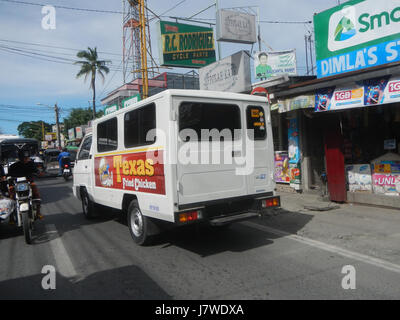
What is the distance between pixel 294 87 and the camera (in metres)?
8.91

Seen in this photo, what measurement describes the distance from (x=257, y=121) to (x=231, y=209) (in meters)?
1.62

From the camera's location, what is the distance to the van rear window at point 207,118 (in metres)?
4.86

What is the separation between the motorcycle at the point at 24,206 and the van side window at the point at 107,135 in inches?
65.5

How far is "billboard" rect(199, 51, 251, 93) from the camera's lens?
11344 mm

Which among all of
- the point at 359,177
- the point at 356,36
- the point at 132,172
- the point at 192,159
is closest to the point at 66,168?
the point at 132,172

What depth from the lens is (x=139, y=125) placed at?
5.47 m

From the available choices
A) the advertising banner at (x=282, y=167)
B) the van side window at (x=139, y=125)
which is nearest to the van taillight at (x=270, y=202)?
the van side window at (x=139, y=125)

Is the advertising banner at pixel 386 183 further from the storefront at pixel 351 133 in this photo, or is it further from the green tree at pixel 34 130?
the green tree at pixel 34 130

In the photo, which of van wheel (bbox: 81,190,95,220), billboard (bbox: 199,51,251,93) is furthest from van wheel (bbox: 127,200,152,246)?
billboard (bbox: 199,51,251,93)

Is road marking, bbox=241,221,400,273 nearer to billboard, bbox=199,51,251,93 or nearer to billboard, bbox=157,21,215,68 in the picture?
billboard, bbox=199,51,251,93
